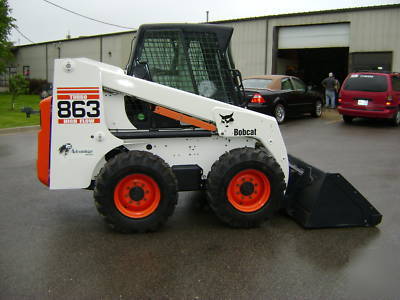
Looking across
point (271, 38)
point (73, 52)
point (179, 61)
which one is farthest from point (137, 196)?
point (73, 52)

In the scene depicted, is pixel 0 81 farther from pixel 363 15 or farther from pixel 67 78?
pixel 67 78

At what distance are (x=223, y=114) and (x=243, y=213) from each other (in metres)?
→ 1.10

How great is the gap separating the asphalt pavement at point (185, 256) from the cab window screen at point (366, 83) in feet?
28.8

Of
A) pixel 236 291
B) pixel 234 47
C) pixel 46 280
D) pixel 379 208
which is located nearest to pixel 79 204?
pixel 46 280

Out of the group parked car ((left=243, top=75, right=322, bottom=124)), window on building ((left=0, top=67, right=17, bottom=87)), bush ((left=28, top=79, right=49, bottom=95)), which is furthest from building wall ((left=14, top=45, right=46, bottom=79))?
parked car ((left=243, top=75, right=322, bottom=124))

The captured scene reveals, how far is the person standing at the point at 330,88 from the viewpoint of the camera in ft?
65.0

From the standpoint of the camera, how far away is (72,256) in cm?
435

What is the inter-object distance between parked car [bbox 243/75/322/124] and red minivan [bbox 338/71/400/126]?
4.84ft

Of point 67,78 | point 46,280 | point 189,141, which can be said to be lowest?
point 46,280

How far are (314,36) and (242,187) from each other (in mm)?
20017

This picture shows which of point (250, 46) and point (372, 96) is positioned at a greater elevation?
point (250, 46)

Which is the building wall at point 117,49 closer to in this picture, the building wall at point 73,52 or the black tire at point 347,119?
the building wall at point 73,52

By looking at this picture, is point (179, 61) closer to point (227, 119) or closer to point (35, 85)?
point (227, 119)

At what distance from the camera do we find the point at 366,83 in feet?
48.5
